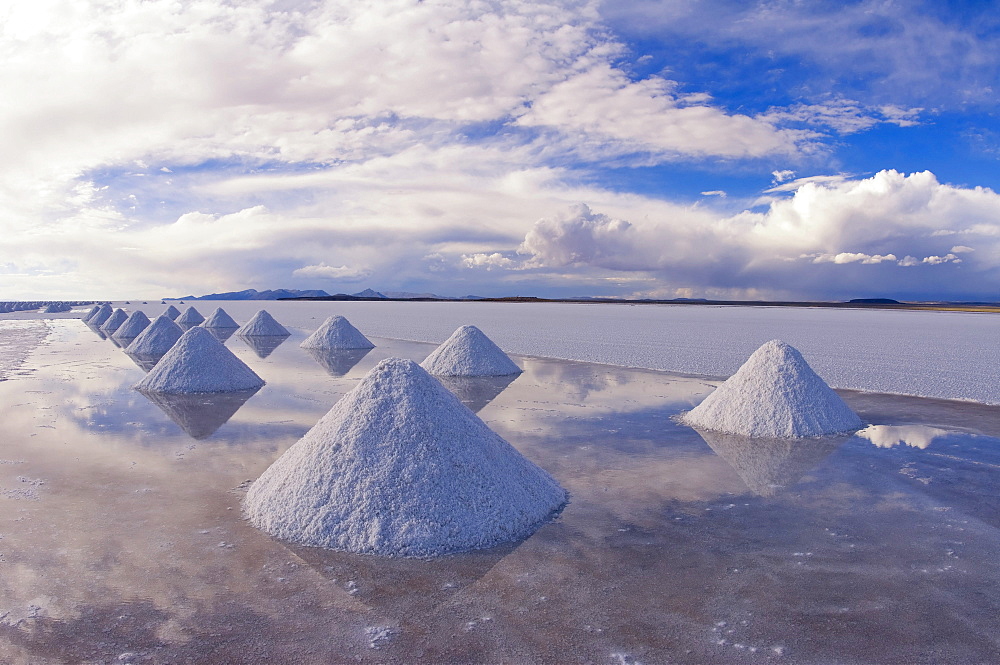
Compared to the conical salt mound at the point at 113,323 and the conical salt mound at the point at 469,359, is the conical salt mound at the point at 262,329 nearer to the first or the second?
the conical salt mound at the point at 113,323

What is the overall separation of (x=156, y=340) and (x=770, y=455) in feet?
62.0

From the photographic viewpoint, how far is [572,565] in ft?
14.0

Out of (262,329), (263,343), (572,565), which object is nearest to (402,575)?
(572,565)

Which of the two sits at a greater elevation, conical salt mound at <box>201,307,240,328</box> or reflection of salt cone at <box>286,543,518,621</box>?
conical salt mound at <box>201,307,240,328</box>

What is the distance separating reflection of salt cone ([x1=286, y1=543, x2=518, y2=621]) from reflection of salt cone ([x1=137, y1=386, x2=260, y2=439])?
468 cm

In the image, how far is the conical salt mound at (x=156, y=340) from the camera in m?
19.3

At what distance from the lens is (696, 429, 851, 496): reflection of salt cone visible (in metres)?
6.33

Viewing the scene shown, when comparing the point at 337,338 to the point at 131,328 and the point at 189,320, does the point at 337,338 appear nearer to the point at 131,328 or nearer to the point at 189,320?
the point at 131,328

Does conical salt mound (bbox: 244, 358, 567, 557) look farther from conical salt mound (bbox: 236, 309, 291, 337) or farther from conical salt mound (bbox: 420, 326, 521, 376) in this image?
conical salt mound (bbox: 236, 309, 291, 337)

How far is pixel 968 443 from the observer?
780 centimetres

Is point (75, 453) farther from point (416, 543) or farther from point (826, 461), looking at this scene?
point (826, 461)

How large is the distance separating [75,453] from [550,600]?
632cm

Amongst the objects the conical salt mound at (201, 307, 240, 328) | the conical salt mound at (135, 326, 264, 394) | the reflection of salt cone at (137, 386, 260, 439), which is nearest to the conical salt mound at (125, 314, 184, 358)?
the conical salt mound at (135, 326, 264, 394)

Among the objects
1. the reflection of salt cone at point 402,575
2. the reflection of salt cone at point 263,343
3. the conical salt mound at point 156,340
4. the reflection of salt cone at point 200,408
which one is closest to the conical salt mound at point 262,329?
the reflection of salt cone at point 263,343
